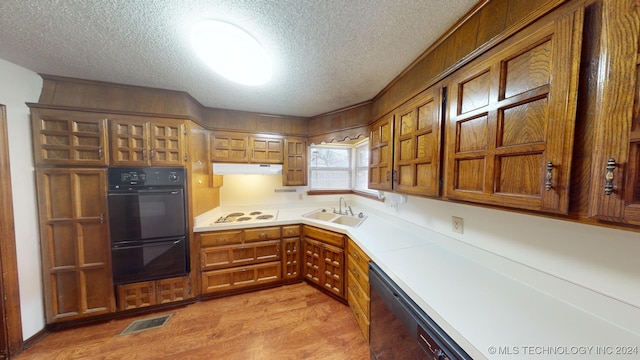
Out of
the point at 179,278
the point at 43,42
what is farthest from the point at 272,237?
the point at 43,42

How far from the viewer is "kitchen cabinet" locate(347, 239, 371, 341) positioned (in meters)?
1.58

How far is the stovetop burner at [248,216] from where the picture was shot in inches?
95.0

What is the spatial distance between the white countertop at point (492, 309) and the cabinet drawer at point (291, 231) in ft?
3.97

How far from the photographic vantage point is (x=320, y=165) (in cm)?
315

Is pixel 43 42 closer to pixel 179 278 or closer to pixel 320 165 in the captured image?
pixel 179 278

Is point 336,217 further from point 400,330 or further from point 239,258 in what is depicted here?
point 400,330

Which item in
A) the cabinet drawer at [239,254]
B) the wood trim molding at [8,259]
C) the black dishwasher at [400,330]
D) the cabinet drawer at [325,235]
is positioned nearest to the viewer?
the black dishwasher at [400,330]

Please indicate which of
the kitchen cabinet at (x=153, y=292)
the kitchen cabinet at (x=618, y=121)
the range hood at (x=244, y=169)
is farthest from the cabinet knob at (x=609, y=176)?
the kitchen cabinet at (x=153, y=292)

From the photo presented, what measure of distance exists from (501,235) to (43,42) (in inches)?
127

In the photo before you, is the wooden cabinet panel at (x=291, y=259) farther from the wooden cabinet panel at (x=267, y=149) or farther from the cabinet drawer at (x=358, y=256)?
the wooden cabinet panel at (x=267, y=149)

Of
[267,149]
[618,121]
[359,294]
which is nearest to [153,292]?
[267,149]

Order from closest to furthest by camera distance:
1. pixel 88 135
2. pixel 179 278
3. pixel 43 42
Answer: pixel 43 42
pixel 88 135
pixel 179 278

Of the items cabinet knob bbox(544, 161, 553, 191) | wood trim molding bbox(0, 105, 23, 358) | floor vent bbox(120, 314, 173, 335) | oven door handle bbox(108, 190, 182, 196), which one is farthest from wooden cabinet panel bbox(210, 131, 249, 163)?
cabinet knob bbox(544, 161, 553, 191)

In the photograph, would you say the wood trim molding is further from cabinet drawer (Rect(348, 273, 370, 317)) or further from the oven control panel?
cabinet drawer (Rect(348, 273, 370, 317))
